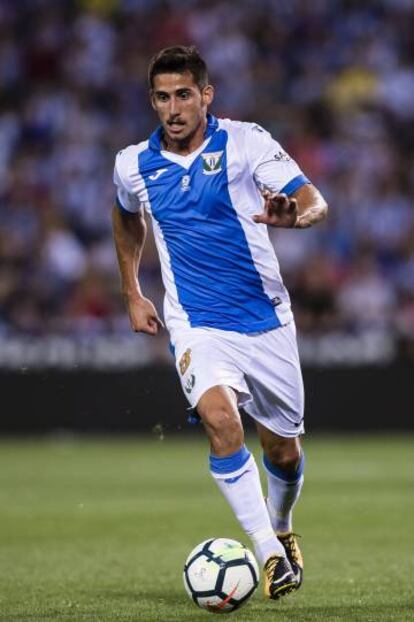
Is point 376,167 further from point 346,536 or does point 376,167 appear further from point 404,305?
point 346,536

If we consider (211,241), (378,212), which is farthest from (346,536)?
(378,212)

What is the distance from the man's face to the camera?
673 cm

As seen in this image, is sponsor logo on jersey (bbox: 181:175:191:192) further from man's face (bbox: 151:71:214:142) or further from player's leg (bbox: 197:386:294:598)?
player's leg (bbox: 197:386:294:598)

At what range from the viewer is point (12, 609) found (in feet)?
20.7

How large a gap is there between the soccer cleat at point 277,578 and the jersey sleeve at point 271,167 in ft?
5.63

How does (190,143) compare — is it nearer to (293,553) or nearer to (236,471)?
(236,471)

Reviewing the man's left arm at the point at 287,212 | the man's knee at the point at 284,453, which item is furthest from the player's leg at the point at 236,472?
the man's left arm at the point at 287,212

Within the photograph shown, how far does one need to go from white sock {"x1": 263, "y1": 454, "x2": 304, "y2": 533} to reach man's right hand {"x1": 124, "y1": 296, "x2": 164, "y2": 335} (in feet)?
2.92

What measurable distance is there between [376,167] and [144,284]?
3795 millimetres

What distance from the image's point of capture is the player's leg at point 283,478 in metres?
7.16

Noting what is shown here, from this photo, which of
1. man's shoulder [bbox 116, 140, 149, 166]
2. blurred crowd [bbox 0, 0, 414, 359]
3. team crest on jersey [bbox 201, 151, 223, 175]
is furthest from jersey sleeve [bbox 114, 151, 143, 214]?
blurred crowd [bbox 0, 0, 414, 359]

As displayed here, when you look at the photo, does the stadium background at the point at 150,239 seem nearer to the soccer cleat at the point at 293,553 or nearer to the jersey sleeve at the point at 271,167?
the soccer cleat at the point at 293,553

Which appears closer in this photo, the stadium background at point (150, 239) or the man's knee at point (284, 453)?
the man's knee at point (284, 453)

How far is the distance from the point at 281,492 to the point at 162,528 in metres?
2.70
